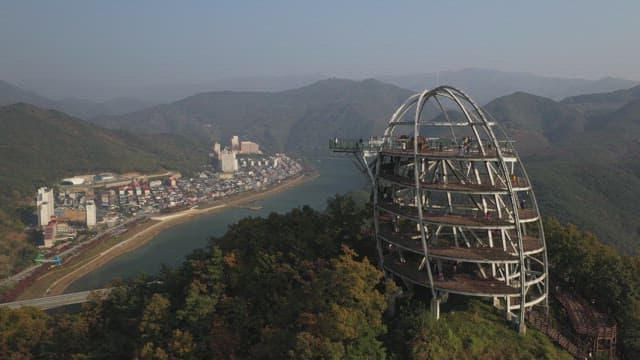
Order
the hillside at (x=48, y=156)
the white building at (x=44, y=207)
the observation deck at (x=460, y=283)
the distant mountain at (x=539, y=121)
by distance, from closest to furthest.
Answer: the observation deck at (x=460, y=283) < the white building at (x=44, y=207) < the hillside at (x=48, y=156) < the distant mountain at (x=539, y=121)

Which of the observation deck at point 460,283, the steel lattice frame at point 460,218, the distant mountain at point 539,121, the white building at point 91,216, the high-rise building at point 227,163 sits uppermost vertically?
the distant mountain at point 539,121

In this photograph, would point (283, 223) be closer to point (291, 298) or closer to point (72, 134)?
point (291, 298)

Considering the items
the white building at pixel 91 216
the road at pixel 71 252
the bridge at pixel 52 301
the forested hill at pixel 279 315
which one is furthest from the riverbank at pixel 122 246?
the forested hill at pixel 279 315

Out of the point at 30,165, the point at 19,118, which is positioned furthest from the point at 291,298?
the point at 19,118

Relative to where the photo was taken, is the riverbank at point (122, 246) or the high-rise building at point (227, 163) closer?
the riverbank at point (122, 246)

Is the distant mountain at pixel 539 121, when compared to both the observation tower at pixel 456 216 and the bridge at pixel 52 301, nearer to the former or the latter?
the bridge at pixel 52 301

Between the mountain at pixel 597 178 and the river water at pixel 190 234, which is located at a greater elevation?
the mountain at pixel 597 178

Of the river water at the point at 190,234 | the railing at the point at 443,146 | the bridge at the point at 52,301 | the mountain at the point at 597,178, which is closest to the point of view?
the railing at the point at 443,146

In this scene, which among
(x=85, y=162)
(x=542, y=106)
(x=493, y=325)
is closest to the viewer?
(x=493, y=325)
